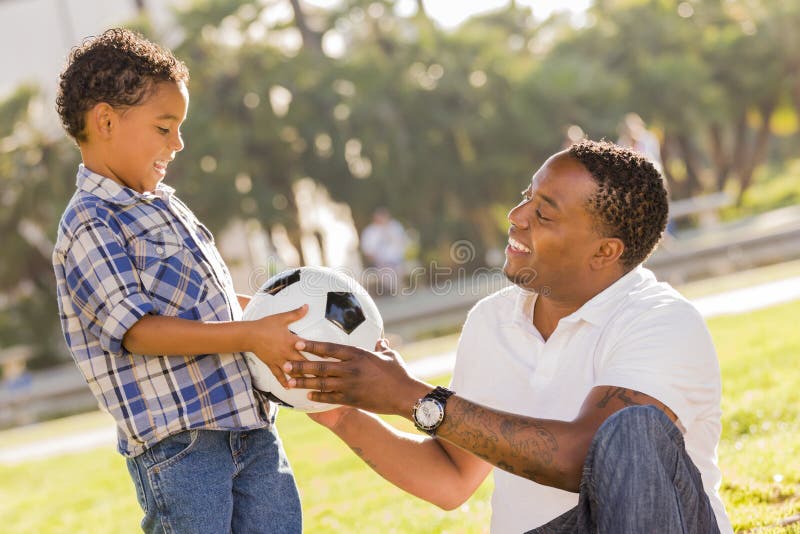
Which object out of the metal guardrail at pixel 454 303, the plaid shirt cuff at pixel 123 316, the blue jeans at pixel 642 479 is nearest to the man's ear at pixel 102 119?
the plaid shirt cuff at pixel 123 316

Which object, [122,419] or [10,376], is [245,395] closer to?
[122,419]

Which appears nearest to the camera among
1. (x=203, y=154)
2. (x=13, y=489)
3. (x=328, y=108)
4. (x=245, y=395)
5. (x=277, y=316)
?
(x=277, y=316)

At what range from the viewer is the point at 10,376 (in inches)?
736

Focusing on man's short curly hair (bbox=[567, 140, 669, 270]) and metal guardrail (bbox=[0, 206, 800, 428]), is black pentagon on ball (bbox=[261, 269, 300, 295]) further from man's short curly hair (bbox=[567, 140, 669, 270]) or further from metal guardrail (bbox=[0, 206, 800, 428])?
metal guardrail (bbox=[0, 206, 800, 428])

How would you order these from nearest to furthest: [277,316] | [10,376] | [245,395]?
1. [277,316]
2. [245,395]
3. [10,376]

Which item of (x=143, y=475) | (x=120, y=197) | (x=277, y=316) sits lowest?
(x=143, y=475)

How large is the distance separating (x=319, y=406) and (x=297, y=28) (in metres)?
20.8

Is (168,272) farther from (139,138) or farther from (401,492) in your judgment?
(401,492)

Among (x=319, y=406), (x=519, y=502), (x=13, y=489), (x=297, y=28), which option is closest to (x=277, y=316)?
(x=319, y=406)

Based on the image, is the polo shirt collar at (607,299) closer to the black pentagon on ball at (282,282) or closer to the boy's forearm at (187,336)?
the black pentagon on ball at (282,282)

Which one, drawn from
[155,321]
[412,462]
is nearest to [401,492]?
[412,462]

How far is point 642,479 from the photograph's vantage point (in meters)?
2.45

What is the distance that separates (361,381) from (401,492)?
296 cm

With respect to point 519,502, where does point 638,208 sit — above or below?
above
